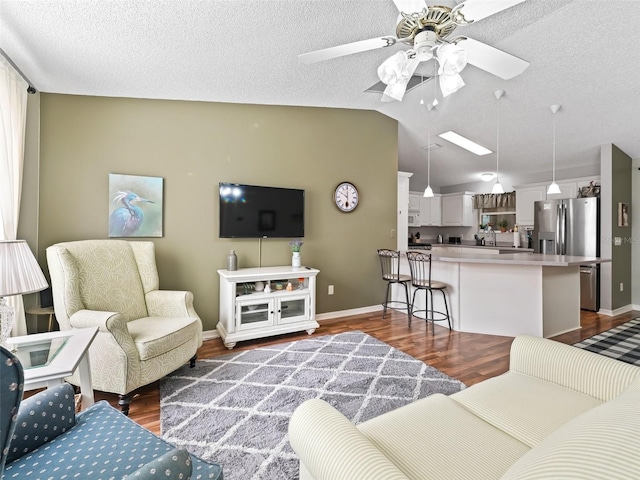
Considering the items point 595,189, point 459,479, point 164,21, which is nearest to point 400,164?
point 595,189

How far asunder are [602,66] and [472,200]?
4.07m

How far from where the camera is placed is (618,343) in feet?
11.0

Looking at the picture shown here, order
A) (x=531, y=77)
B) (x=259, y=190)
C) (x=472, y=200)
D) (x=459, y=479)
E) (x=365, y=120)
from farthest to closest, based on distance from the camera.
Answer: (x=472, y=200) < (x=365, y=120) < (x=259, y=190) < (x=531, y=77) < (x=459, y=479)

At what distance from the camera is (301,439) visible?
0.94m

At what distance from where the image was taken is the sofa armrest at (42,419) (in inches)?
41.6

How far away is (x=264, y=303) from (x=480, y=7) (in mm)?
2922

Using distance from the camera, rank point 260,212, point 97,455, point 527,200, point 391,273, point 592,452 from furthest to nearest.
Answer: point 527,200 < point 391,273 < point 260,212 < point 97,455 < point 592,452

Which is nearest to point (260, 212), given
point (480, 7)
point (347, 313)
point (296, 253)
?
point (296, 253)

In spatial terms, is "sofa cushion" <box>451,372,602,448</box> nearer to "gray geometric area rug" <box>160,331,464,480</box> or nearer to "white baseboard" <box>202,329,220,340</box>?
"gray geometric area rug" <box>160,331,464,480</box>

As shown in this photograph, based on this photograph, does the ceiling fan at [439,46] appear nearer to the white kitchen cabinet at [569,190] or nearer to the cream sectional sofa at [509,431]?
the cream sectional sofa at [509,431]

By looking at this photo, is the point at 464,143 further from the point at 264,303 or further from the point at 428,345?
the point at 264,303

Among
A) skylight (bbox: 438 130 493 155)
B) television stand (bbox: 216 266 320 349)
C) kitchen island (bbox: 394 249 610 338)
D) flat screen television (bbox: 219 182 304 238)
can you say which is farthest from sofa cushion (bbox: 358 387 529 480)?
skylight (bbox: 438 130 493 155)

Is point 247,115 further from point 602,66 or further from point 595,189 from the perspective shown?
point 595,189

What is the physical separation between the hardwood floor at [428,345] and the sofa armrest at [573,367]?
91cm
